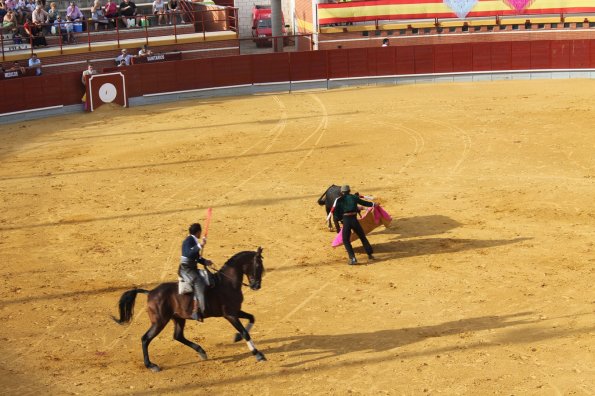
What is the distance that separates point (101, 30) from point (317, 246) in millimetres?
25031

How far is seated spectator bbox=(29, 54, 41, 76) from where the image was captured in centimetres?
3506

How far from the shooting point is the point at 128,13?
40.9 meters

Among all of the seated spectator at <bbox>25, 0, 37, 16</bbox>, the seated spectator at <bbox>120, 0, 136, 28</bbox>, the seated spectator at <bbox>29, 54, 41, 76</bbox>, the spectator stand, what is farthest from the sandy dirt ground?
the seated spectator at <bbox>120, 0, 136, 28</bbox>

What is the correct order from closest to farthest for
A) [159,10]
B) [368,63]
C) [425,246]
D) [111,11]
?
[425,246] → [368,63] → [111,11] → [159,10]

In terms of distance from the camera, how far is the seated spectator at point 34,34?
36.7 metres

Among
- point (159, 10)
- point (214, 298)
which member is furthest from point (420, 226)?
point (159, 10)

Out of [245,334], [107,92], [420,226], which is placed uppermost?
[107,92]

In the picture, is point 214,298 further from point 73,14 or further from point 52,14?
point 52,14

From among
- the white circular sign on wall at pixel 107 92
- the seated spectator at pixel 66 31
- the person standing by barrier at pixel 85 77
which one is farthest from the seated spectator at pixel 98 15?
the white circular sign on wall at pixel 107 92

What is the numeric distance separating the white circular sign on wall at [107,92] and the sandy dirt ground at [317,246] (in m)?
2.53

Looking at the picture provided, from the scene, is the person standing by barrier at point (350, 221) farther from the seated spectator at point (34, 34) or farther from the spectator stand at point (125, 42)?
the seated spectator at point (34, 34)

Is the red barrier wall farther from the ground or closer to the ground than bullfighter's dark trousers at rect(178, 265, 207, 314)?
farther from the ground

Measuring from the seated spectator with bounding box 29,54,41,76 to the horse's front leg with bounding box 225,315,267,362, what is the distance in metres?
24.8

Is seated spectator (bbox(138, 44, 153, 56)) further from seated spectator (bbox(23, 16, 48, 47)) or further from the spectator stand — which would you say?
seated spectator (bbox(23, 16, 48, 47))
